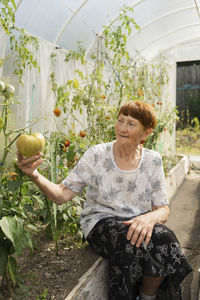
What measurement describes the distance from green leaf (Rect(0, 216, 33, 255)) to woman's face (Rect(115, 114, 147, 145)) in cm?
73

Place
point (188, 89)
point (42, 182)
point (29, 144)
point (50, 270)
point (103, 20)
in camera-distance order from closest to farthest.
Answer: point (29, 144) → point (42, 182) → point (50, 270) → point (103, 20) → point (188, 89)

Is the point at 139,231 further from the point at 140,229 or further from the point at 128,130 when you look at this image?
the point at 128,130

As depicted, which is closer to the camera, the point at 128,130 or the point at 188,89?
the point at 128,130

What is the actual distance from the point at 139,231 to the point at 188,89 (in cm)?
810

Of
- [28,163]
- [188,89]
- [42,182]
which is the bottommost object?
[42,182]

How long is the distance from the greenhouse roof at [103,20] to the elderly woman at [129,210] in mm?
1883

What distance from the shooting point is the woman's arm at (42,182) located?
124 centimetres

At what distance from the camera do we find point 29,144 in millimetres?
1139

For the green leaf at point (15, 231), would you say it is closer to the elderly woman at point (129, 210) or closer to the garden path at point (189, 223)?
the elderly woman at point (129, 210)

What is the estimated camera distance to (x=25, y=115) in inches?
138

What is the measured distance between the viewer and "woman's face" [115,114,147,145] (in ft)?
5.42

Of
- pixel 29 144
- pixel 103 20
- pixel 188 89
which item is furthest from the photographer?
pixel 188 89

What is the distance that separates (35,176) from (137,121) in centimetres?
65

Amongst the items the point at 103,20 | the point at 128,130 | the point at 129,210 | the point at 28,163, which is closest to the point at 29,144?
the point at 28,163
